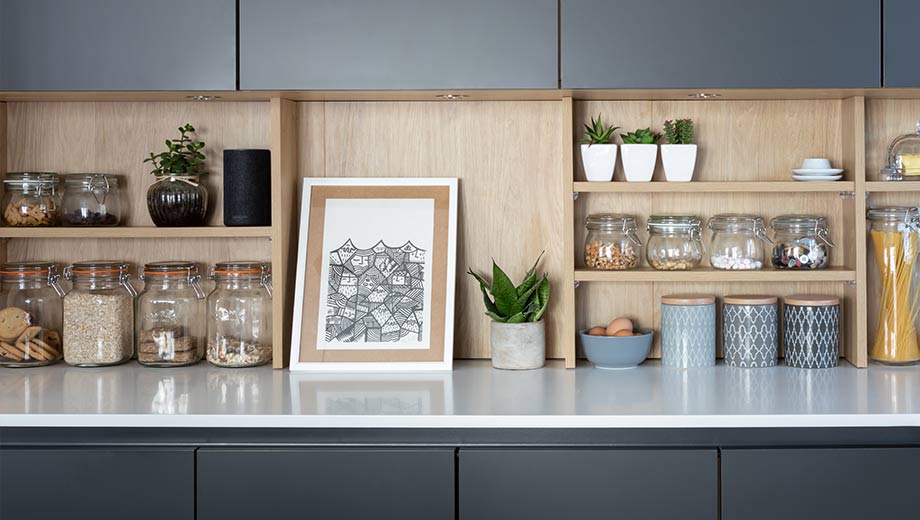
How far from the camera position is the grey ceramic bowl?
2500 mm

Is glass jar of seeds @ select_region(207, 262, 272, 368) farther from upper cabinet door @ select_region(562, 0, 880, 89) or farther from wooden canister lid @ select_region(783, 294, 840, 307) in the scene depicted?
wooden canister lid @ select_region(783, 294, 840, 307)

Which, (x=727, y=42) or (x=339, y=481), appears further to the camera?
(x=727, y=42)

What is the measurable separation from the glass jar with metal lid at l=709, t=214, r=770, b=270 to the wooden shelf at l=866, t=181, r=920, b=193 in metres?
0.29

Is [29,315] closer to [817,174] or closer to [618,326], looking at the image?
[618,326]

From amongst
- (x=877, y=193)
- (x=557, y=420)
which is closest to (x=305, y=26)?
(x=557, y=420)

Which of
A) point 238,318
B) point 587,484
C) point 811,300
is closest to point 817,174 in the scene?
point 811,300

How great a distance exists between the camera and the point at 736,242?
2.57 m

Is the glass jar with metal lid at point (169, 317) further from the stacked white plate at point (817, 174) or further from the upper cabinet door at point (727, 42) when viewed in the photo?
the stacked white plate at point (817, 174)

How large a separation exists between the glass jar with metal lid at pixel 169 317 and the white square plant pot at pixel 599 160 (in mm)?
1095

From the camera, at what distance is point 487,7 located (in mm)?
2336

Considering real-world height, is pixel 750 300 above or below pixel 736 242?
below

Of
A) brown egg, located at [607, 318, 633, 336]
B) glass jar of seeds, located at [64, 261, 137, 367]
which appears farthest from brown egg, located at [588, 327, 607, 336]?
glass jar of seeds, located at [64, 261, 137, 367]

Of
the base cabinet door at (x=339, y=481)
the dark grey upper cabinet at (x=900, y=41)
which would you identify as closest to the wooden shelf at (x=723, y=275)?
the dark grey upper cabinet at (x=900, y=41)

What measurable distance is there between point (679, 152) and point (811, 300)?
0.51 metres
